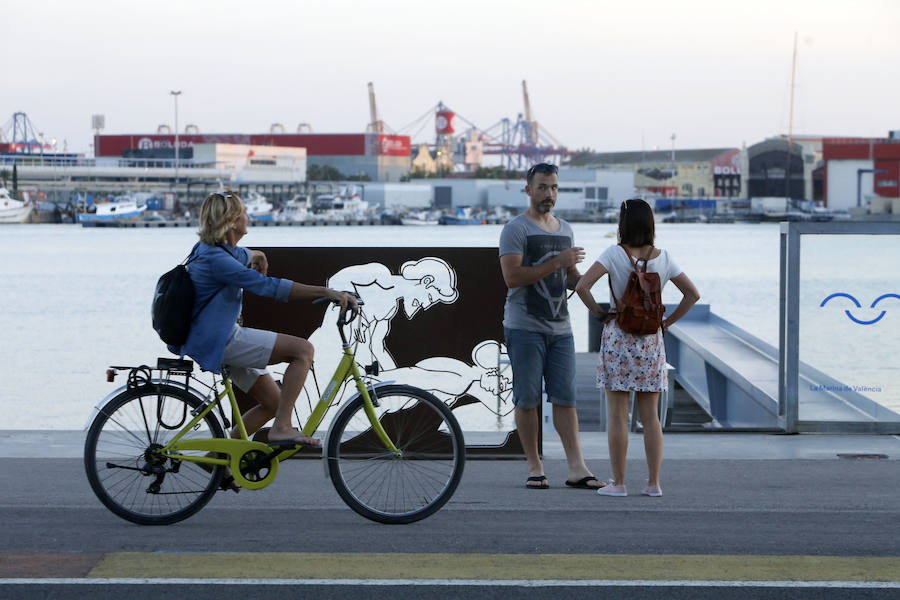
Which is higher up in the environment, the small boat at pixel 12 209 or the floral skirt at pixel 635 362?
the small boat at pixel 12 209

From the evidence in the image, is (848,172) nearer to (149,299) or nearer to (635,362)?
(149,299)

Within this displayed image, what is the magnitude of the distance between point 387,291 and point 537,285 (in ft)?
4.31

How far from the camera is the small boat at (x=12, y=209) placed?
115 m

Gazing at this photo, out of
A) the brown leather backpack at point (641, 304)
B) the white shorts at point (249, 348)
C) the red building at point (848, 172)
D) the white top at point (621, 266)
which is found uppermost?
the red building at point (848, 172)

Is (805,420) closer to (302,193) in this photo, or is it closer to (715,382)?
(715,382)

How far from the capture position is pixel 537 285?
6195 mm

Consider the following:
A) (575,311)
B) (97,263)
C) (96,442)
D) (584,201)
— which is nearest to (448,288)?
(96,442)

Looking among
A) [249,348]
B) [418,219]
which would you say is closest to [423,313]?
[249,348]

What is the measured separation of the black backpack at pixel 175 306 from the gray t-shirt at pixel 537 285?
1.63 m

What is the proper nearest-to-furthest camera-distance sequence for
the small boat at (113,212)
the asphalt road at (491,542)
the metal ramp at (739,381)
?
1. the asphalt road at (491,542)
2. the metal ramp at (739,381)
3. the small boat at (113,212)

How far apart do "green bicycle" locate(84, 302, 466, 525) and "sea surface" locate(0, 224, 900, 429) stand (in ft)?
9.55

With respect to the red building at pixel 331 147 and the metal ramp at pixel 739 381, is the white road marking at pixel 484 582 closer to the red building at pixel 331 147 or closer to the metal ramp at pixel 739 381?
the metal ramp at pixel 739 381

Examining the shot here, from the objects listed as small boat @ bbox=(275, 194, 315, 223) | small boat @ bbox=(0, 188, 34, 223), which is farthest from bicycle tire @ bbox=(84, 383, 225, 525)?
small boat @ bbox=(0, 188, 34, 223)

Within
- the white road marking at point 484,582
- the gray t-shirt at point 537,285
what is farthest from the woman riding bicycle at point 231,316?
the gray t-shirt at point 537,285
